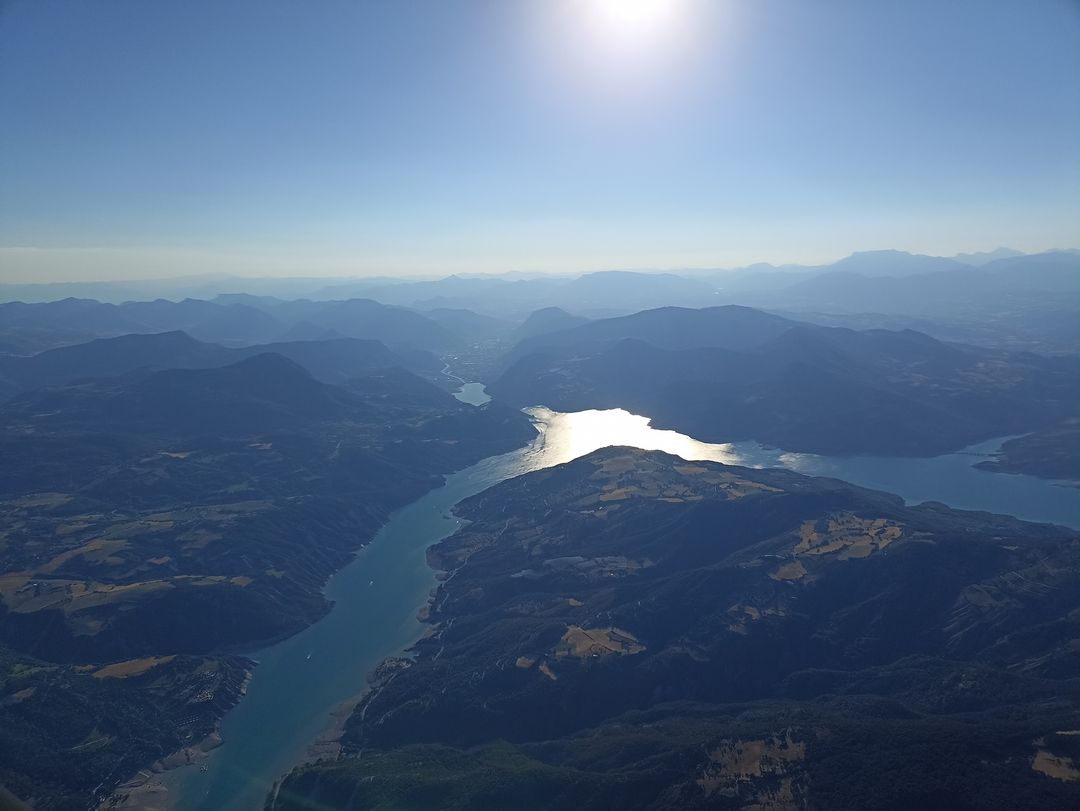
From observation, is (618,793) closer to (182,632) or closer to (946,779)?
(946,779)

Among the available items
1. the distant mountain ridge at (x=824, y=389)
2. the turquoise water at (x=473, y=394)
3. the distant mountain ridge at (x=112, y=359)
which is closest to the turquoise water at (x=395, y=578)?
the distant mountain ridge at (x=824, y=389)

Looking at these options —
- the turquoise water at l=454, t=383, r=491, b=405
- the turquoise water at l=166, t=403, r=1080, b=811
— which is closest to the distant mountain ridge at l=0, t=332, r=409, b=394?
the turquoise water at l=454, t=383, r=491, b=405

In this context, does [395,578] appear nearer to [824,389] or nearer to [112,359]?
[824,389]

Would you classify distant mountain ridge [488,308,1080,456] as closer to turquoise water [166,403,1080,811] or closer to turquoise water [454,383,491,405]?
turquoise water [454,383,491,405]

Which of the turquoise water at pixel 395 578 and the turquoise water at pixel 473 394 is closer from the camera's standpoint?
the turquoise water at pixel 395 578

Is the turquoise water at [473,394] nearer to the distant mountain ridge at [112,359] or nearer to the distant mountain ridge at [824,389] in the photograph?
the distant mountain ridge at [824,389]

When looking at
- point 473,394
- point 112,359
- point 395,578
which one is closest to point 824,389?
→ point 473,394

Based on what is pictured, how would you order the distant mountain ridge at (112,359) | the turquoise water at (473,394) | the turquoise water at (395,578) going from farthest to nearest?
the turquoise water at (473,394), the distant mountain ridge at (112,359), the turquoise water at (395,578)

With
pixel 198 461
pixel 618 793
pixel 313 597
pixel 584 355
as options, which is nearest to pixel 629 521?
pixel 313 597

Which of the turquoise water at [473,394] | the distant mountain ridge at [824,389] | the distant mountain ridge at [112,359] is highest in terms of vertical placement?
the distant mountain ridge at [112,359]
